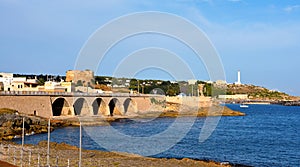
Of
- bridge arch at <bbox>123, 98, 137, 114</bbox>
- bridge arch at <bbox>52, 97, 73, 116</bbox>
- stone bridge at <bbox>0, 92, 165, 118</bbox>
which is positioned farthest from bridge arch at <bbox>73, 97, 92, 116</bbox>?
bridge arch at <bbox>123, 98, 137, 114</bbox>

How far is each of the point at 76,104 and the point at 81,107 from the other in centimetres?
273

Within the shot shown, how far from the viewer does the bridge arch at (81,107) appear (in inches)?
2659

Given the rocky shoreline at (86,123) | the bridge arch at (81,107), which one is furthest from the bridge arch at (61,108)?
the rocky shoreline at (86,123)

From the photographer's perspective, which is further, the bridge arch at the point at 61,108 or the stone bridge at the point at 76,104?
the bridge arch at the point at 61,108

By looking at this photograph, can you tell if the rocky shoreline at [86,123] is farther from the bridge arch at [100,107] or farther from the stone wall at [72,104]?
the bridge arch at [100,107]

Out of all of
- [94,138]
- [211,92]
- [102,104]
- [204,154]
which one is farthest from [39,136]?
[211,92]

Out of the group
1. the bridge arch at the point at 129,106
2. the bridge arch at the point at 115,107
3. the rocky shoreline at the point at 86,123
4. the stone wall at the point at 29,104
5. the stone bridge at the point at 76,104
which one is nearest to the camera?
the rocky shoreline at the point at 86,123

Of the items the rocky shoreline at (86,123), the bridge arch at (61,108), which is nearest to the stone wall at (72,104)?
the bridge arch at (61,108)

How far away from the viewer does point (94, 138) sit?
4109 cm

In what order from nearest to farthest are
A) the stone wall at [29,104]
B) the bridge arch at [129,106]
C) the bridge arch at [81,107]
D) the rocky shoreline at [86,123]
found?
the rocky shoreline at [86,123] → the stone wall at [29,104] → the bridge arch at [81,107] → the bridge arch at [129,106]

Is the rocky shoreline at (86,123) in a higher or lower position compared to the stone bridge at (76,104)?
lower

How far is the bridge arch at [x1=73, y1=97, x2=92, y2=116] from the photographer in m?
67.6

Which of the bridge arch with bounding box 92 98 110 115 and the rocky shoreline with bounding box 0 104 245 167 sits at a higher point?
the bridge arch with bounding box 92 98 110 115

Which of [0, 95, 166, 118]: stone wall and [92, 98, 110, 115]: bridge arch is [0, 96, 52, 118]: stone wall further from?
[92, 98, 110, 115]: bridge arch
